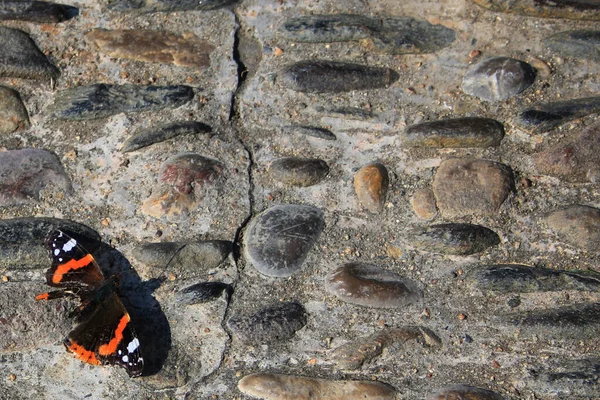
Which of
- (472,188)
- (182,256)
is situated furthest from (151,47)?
(472,188)

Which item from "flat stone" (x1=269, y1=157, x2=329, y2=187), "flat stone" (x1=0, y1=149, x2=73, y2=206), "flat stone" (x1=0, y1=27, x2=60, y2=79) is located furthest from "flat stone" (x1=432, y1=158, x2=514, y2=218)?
"flat stone" (x1=0, y1=27, x2=60, y2=79)

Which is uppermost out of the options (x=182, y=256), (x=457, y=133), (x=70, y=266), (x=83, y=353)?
(x=457, y=133)

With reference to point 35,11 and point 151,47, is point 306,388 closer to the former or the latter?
point 151,47

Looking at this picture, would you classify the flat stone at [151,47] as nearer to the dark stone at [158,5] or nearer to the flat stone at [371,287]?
the dark stone at [158,5]

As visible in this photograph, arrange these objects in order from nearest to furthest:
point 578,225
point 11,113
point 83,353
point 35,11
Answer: point 83,353 < point 578,225 < point 11,113 < point 35,11

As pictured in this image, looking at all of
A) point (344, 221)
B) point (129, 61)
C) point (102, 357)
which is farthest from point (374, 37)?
point (102, 357)

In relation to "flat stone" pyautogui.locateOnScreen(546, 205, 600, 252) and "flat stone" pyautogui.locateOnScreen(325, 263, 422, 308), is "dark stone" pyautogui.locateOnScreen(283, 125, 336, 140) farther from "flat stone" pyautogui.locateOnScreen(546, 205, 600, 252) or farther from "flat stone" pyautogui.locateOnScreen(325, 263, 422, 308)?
"flat stone" pyautogui.locateOnScreen(546, 205, 600, 252)

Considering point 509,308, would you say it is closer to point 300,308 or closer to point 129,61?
point 300,308

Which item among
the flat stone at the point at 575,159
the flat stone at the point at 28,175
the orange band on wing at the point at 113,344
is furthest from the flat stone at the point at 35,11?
the flat stone at the point at 575,159
